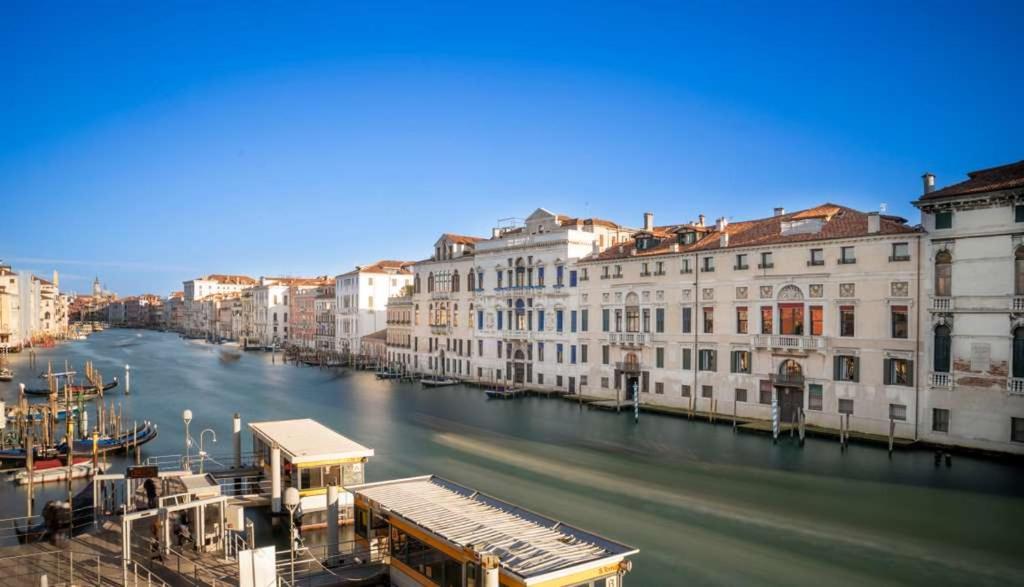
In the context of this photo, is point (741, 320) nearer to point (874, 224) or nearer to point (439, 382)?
point (874, 224)

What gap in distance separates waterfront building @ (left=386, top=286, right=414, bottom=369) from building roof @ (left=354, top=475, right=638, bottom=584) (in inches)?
1565

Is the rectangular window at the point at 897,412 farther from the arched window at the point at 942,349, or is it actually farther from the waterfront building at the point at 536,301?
the waterfront building at the point at 536,301

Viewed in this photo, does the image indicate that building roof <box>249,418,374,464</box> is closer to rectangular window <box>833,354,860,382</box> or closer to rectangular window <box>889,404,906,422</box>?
rectangular window <box>833,354,860,382</box>

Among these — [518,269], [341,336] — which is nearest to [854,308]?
[518,269]

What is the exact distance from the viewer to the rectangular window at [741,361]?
26.6 m

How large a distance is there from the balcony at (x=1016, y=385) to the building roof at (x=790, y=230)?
5.30 m

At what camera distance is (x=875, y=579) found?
12016mm

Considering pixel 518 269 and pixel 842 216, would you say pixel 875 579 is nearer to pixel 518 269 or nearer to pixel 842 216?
pixel 842 216

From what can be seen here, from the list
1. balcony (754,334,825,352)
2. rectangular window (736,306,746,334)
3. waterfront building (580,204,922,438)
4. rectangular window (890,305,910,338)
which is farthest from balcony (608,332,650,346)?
rectangular window (890,305,910,338)

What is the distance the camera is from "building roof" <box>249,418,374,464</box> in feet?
46.4

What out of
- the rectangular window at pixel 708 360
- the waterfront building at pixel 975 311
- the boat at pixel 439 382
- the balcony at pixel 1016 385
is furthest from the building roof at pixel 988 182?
the boat at pixel 439 382

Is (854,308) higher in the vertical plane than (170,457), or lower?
higher

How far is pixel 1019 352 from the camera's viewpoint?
19.6 metres

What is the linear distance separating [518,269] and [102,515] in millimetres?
28770
